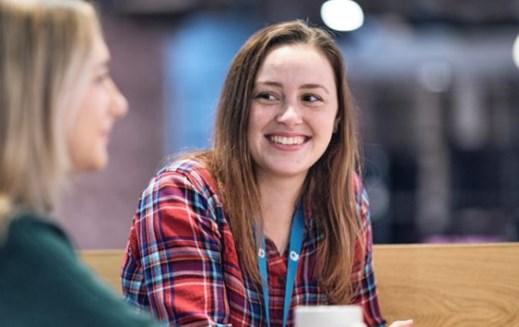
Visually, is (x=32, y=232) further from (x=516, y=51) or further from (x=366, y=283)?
(x=516, y=51)

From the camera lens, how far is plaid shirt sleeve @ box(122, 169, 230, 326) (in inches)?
63.2

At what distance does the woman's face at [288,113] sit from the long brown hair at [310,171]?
2 centimetres

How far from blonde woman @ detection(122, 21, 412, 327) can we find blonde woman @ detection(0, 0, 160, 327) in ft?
2.12

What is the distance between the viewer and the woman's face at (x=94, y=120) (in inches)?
40.4

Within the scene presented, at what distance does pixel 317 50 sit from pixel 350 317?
0.91m

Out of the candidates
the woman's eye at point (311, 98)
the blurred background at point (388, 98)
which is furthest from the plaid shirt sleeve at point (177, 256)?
the blurred background at point (388, 98)

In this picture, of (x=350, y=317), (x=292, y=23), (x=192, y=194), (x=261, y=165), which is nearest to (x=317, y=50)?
(x=292, y=23)

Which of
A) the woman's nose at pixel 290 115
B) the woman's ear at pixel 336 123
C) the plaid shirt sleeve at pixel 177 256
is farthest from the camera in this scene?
the woman's ear at pixel 336 123

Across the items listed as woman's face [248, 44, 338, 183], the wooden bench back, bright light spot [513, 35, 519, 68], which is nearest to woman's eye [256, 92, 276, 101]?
woman's face [248, 44, 338, 183]

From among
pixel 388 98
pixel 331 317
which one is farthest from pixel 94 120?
pixel 388 98

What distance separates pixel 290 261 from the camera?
1.82 m

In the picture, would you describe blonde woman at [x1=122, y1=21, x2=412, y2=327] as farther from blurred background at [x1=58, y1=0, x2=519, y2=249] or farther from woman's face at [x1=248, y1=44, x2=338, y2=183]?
blurred background at [x1=58, y1=0, x2=519, y2=249]

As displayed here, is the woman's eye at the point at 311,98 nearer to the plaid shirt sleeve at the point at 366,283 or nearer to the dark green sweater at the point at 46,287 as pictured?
the plaid shirt sleeve at the point at 366,283

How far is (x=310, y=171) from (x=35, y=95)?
1.07 m
